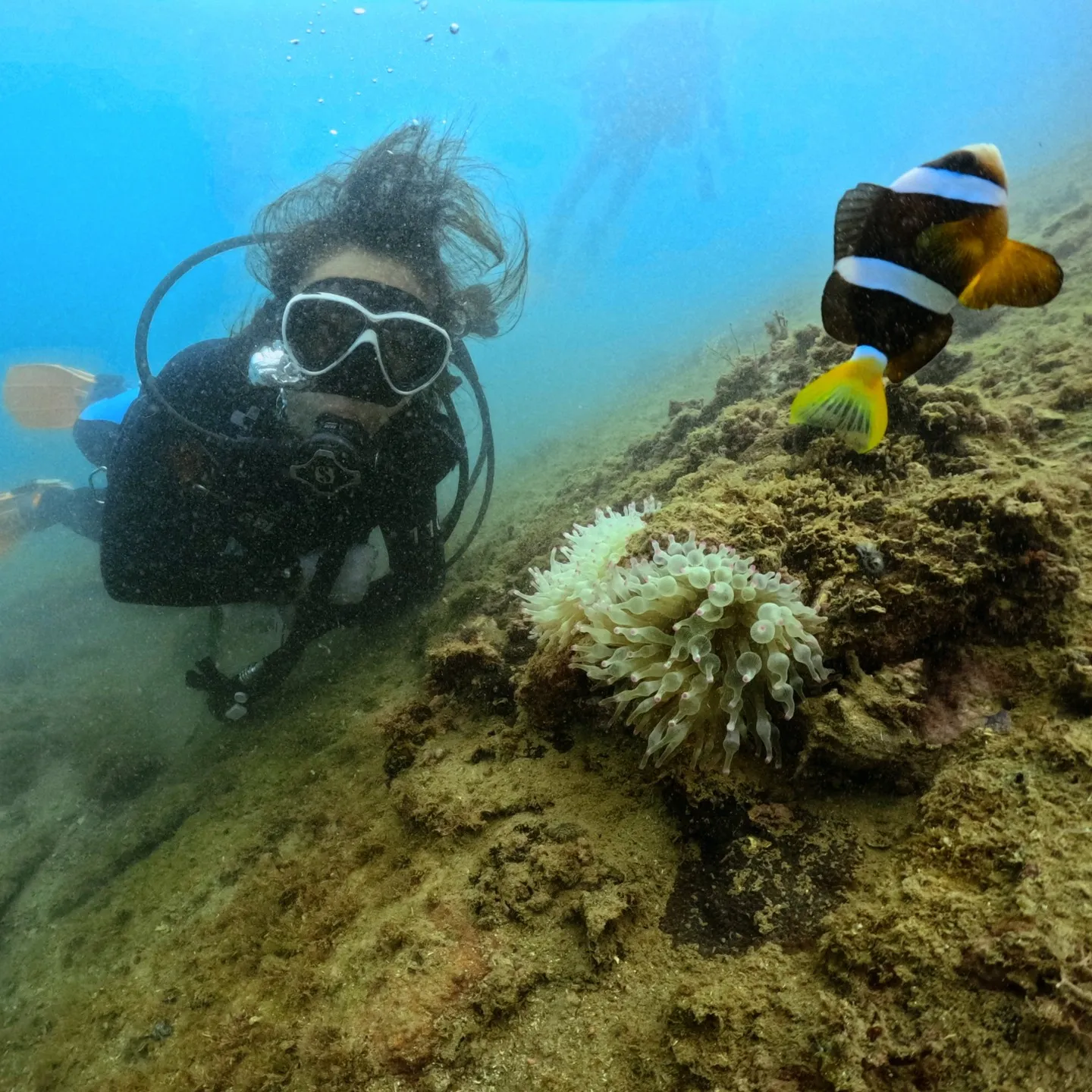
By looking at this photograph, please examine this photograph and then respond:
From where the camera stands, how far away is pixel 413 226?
214 inches

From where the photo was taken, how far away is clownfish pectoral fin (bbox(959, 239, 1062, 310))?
150 cm

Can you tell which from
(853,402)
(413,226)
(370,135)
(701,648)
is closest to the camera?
(853,402)

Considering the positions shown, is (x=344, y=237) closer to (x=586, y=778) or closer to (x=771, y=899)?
(x=586, y=778)

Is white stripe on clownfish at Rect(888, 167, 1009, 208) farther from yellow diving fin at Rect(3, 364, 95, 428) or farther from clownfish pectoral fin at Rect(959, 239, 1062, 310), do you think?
yellow diving fin at Rect(3, 364, 95, 428)

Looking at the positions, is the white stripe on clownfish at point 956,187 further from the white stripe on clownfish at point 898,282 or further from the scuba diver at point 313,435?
the scuba diver at point 313,435

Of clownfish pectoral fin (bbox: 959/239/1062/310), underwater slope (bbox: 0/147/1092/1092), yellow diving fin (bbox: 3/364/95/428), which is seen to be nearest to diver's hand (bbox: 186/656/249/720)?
underwater slope (bbox: 0/147/1092/1092)

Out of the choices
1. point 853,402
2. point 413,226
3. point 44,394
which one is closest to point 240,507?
point 413,226

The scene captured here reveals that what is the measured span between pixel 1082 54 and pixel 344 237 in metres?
84.3

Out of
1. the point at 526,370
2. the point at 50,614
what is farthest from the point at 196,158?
the point at 50,614

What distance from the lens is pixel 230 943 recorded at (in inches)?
94.7

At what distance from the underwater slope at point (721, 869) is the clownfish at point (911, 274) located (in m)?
0.73

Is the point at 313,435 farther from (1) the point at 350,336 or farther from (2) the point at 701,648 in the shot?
(2) the point at 701,648

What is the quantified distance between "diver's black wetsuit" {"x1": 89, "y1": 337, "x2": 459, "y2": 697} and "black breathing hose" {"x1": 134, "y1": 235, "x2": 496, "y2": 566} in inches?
3.7

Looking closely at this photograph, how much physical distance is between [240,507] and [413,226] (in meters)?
2.92
